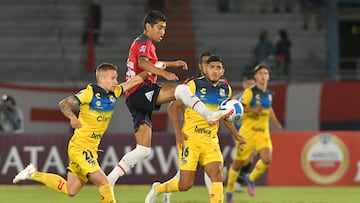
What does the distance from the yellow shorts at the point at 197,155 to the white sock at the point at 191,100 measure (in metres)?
0.47

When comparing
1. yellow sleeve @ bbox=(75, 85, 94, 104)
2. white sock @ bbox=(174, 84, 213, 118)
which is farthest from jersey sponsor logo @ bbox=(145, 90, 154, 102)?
yellow sleeve @ bbox=(75, 85, 94, 104)

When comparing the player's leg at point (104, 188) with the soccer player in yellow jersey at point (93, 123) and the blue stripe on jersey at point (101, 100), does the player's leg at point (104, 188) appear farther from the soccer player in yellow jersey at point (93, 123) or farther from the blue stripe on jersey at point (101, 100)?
the blue stripe on jersey at point (101, 100)

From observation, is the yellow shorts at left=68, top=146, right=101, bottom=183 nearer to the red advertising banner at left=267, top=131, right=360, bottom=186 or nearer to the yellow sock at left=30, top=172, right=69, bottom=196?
the yellow sock at left=30, top=172, right=69, bottom=196

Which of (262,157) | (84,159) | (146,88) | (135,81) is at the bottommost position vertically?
(262,157)

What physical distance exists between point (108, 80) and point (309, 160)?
8.71 m

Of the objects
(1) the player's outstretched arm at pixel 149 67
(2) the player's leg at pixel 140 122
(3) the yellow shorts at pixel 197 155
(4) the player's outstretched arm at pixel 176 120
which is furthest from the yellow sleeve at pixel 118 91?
(3) the yellow shorts at pixel 197 155

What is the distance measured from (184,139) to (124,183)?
759 centimetres

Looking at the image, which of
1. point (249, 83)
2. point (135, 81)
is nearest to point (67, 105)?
point (135, 81)

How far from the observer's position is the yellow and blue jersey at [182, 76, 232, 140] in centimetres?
1303

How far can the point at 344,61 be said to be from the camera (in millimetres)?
27672

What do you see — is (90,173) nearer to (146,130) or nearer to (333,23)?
(146,130)

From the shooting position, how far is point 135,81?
13430mm

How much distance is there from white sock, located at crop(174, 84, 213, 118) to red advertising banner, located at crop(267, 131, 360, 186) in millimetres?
8020

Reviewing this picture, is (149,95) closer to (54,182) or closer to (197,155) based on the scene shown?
(197,155)
